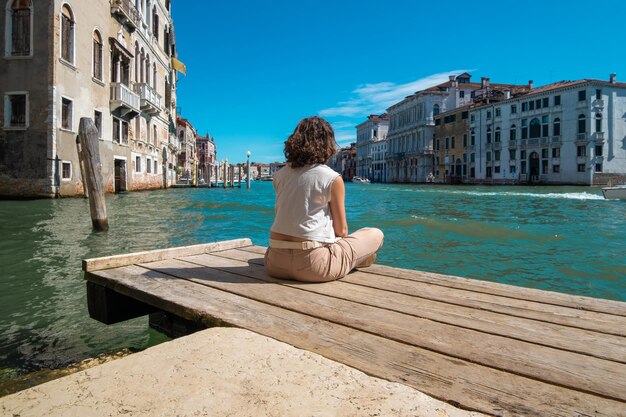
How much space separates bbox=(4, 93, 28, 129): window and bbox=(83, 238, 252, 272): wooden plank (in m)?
13.0

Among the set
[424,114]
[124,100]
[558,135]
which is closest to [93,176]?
[124,100]

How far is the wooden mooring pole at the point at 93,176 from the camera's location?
827 centimetres

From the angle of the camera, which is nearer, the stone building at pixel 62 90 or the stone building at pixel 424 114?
the stone building at pixel 62 90

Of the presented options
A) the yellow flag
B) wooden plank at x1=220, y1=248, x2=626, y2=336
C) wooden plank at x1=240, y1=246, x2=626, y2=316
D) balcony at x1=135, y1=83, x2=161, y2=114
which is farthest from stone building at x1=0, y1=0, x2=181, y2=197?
wooden plank at x1=220, y1=248, x2=626, y2=336

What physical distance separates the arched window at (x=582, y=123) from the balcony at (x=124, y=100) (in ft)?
126

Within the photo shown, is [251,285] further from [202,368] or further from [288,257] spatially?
[202,368]

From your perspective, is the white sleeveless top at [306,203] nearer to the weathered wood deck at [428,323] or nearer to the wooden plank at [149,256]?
the weathered wood deck at [428,323]

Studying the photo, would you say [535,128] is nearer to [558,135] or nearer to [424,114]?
[558,135]

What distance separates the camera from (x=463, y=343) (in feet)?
5.45

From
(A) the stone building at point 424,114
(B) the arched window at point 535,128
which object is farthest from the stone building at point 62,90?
(A) the stone building at point 424,114

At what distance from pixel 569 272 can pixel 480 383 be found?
4.98 metres

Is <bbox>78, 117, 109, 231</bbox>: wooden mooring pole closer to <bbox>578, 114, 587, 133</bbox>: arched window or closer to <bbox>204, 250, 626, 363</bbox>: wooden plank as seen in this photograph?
<bbox>204, 250, 626, 363</bbox>: wooden plank

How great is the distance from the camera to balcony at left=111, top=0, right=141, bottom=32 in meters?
17.7

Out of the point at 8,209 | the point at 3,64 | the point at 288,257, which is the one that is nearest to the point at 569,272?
the point at 288,257
